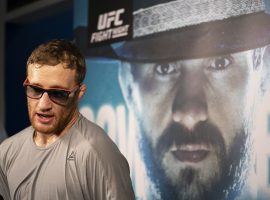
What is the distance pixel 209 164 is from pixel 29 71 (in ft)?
3.45

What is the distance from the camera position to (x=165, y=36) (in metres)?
2.37

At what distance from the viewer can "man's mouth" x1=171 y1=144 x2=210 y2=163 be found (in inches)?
84.6

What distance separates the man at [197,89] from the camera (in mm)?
1989

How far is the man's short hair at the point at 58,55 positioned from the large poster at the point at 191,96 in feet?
2.95

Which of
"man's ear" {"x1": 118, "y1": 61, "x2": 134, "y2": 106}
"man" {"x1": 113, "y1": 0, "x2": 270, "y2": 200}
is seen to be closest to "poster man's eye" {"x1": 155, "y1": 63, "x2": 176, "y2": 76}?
"man" {"x1": 113, "y1": 0, "x2": 270, "y2": 200}

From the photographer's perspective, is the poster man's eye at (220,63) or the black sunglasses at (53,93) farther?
the poster man's eye at (220,63)

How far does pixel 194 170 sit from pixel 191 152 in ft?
0.26


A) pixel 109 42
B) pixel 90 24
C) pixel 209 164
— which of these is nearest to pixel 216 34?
pixel 209 164

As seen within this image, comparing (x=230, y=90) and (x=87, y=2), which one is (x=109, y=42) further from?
(x=230, y=90)

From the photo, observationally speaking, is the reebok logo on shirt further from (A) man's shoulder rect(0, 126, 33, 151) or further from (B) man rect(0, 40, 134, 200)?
(A) man's shoulder rect(0, 126, 33, 151)

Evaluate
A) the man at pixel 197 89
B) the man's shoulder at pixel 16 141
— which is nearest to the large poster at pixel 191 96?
the man at pixel 197 89

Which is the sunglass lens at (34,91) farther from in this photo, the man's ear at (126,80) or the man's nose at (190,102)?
the man's ear at (126,80)

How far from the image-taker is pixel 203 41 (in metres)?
2.18

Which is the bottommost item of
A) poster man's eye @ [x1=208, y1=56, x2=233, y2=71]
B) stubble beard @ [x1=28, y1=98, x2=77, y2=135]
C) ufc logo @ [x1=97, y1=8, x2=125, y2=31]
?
stubble beard @ [x1=28, y1=98, x2=77, y2=135]
